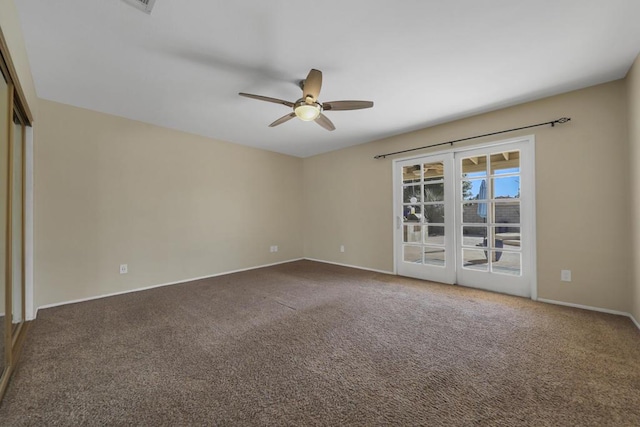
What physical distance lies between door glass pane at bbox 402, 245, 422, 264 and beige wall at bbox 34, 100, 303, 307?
2.67m

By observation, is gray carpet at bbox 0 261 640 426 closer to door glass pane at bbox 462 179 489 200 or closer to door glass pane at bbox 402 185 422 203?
door glass pane at bbox 462 179 489 200

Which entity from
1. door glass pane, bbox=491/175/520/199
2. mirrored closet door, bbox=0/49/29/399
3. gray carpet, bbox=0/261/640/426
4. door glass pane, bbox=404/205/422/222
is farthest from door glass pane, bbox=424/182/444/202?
mirrored closet door, bbox=0/49/29/399

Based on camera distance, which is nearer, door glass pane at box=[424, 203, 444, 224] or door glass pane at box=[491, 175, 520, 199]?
door glass pane at box=[491, 175, 520, 199]

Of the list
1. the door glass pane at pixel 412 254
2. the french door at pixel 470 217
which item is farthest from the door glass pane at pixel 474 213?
the door glass pane at pixel 412 254

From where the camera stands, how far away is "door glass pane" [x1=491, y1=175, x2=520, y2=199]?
3186mm

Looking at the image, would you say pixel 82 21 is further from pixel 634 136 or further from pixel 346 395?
pixel 634 136

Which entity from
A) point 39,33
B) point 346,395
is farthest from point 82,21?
point 346,395

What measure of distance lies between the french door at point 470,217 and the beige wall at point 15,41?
168 inches

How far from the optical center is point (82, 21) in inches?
68.3

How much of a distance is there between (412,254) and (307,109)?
292 centimetres

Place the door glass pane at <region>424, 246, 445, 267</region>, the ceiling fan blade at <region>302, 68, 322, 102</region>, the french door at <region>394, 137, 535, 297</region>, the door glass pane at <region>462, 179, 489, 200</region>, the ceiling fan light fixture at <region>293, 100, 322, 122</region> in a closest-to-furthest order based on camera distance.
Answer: the ceiling fan blade at <region>302, 68, 322, 102</region>, the ceiling fan light fixture at <region>293, 100, 322, 122</region>, the french door at <region>394, 137, 535, 297</region>, the door glass pane at <region>462, 179, 489, 200</region>, the door glass pane at <region>424, 246, 445, 267</region>

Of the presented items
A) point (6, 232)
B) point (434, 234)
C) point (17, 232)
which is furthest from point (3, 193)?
point (434, 234)

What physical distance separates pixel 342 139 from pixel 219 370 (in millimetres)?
3835

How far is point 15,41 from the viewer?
1.78 meters
